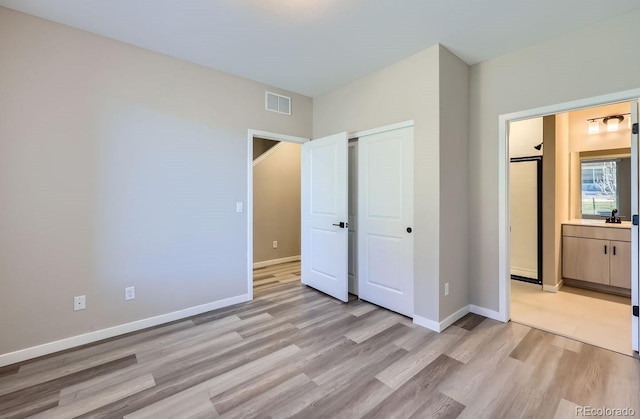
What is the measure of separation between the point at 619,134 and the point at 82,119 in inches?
242

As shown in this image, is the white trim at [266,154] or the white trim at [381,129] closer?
the white trim at [381,129]

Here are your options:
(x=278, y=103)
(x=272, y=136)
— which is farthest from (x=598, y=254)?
(x=278, y=103)

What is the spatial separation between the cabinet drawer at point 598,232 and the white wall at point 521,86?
1.79 m

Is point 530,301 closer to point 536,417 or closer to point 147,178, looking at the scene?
point 536,417

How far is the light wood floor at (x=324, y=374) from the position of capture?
170 centimetres

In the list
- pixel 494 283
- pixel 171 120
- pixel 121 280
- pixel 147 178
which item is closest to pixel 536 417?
pixel 494 283

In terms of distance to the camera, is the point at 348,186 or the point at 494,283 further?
the point at 348,186

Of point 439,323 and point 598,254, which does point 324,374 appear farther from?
point 598,254

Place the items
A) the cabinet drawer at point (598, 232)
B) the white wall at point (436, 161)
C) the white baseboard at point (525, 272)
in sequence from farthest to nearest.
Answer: the white baseboard at point (525, 272), the cabinet drawer at point (598, 232), the white wall at point (436, 161)

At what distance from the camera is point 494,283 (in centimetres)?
289

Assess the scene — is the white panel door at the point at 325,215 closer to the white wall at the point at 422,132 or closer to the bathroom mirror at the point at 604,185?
the white wall at the point at 422,132

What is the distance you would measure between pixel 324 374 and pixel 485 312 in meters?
1.97

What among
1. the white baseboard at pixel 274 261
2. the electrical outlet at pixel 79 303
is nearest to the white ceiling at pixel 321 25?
the electrical outlet at pixel 79 303

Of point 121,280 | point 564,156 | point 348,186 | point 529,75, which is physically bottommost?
point 121,280
